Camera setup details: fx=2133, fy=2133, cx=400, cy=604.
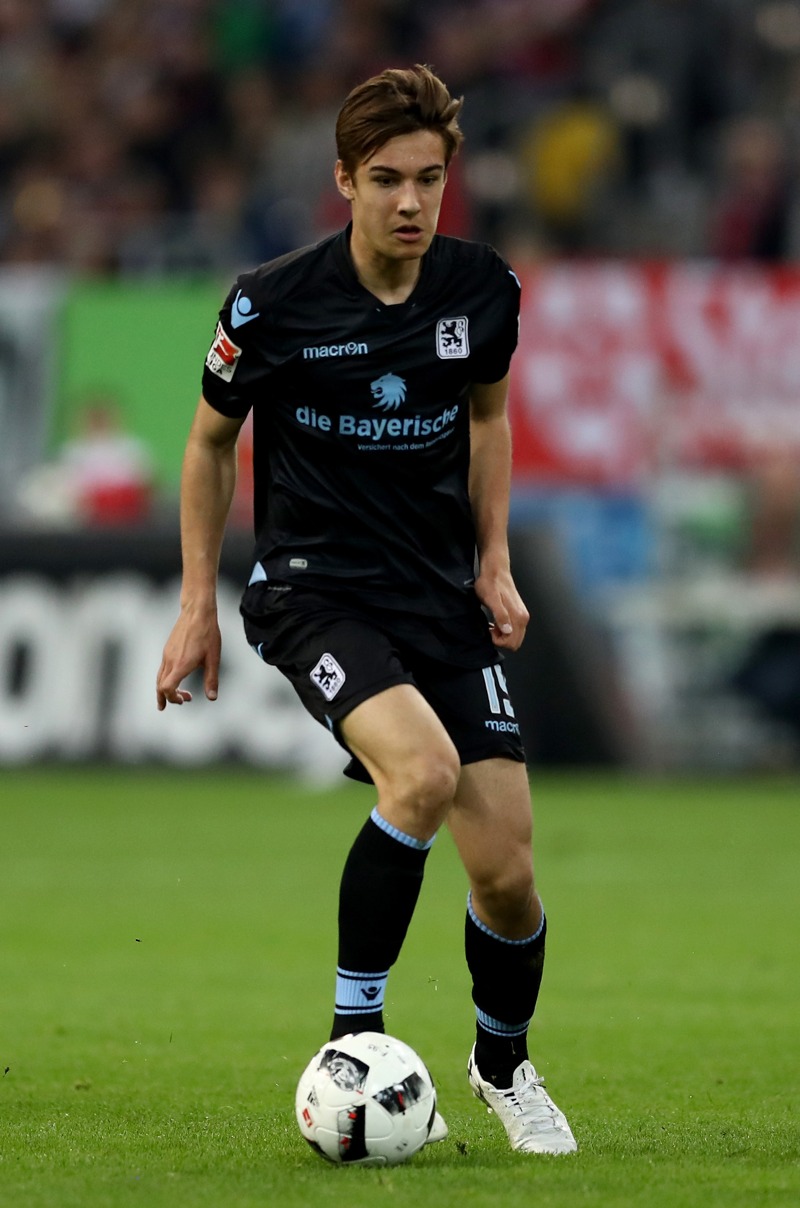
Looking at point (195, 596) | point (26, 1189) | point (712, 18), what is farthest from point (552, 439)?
point (26, 1189)

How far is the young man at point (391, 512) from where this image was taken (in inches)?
180

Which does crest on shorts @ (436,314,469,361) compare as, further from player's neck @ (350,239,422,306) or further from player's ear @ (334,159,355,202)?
player's ear @ (334,159,355,202)

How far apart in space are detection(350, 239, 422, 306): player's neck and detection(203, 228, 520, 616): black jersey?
21 millimetres

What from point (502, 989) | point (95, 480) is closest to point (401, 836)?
point (502, 989)

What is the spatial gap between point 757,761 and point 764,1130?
9.93 m

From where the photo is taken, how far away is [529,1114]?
4.66m

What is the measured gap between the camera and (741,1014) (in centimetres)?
655

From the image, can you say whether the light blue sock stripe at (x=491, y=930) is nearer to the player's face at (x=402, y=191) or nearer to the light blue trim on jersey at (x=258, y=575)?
the light blue trim on jersey at (x=258, y=575)

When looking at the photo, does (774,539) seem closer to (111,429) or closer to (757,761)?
(757,761)

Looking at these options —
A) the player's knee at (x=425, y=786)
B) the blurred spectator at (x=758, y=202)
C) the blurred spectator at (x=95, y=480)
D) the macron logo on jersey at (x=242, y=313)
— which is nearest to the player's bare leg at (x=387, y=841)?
the player's knee at (x=425, y=786)

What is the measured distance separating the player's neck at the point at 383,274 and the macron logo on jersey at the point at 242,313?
0.25 m

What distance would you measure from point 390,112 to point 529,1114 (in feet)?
7.17

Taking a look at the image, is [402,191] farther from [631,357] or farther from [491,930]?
[631,357]

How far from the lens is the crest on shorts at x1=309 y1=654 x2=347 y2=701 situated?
4543 millimetres
